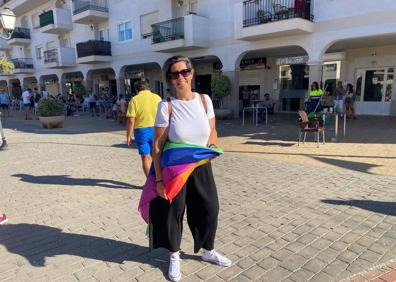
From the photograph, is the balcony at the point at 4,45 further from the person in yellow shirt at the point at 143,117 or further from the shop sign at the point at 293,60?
the person in yellow shirt at the point at 143,117

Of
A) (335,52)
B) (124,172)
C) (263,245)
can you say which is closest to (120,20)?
(335,52)

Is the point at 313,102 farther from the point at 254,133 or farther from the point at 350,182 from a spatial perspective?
the point at 350,182

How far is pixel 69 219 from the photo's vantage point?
4.05 m

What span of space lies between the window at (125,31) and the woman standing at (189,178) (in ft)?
61.5

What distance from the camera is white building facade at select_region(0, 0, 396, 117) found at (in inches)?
470

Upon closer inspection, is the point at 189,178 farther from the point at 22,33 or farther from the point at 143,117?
the point at 22,33

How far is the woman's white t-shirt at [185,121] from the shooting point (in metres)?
2.45

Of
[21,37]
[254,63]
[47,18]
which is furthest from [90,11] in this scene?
[21,37]

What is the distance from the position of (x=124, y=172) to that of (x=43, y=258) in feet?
10.7

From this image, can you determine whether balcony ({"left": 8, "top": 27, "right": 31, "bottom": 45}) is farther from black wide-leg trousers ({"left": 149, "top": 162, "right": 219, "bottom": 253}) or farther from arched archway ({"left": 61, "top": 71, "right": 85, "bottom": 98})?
black wide-leg trousers ({"left": 149, "top": 162, "right": 219, "bottom": 253})

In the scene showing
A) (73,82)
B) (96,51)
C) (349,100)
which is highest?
(96,51)

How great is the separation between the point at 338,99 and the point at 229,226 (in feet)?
36.3

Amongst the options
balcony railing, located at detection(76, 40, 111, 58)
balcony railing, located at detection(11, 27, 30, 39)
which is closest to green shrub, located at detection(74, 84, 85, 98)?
balcony railing, located at detection(76, 40, 111, 58)

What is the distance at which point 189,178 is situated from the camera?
8.50 ft
